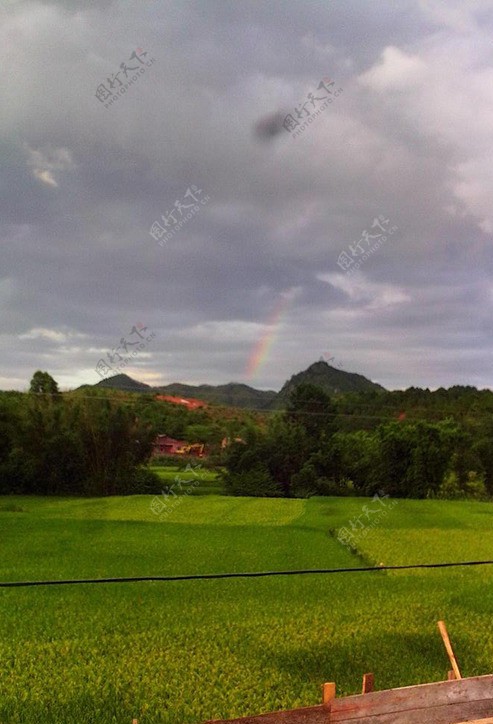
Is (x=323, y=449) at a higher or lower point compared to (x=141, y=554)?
higher

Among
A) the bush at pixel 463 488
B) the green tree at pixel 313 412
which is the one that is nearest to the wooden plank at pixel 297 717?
the green tree at pixel 313 412

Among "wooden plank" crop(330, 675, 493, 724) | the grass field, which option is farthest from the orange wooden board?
the grass field

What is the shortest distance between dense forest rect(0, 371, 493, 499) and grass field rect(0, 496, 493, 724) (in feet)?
28.8

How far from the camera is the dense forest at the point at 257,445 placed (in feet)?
83.3

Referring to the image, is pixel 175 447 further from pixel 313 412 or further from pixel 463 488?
pixel 463 488

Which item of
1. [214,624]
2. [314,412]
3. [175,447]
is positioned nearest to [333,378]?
[314,412]

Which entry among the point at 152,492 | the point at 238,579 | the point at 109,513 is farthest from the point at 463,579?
the point at 152,492

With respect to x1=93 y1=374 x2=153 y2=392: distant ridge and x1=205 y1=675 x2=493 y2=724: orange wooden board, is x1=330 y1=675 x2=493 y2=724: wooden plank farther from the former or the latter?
x1=93 y1=374 x2=153 y2=392: distant ridge

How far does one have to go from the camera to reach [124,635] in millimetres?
7820

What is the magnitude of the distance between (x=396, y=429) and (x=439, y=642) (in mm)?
23486

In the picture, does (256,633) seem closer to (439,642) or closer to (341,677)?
(341,677)

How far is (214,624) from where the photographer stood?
833cm

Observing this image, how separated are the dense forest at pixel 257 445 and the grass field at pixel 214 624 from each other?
8770 mm

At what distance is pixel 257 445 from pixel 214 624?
21088mm
